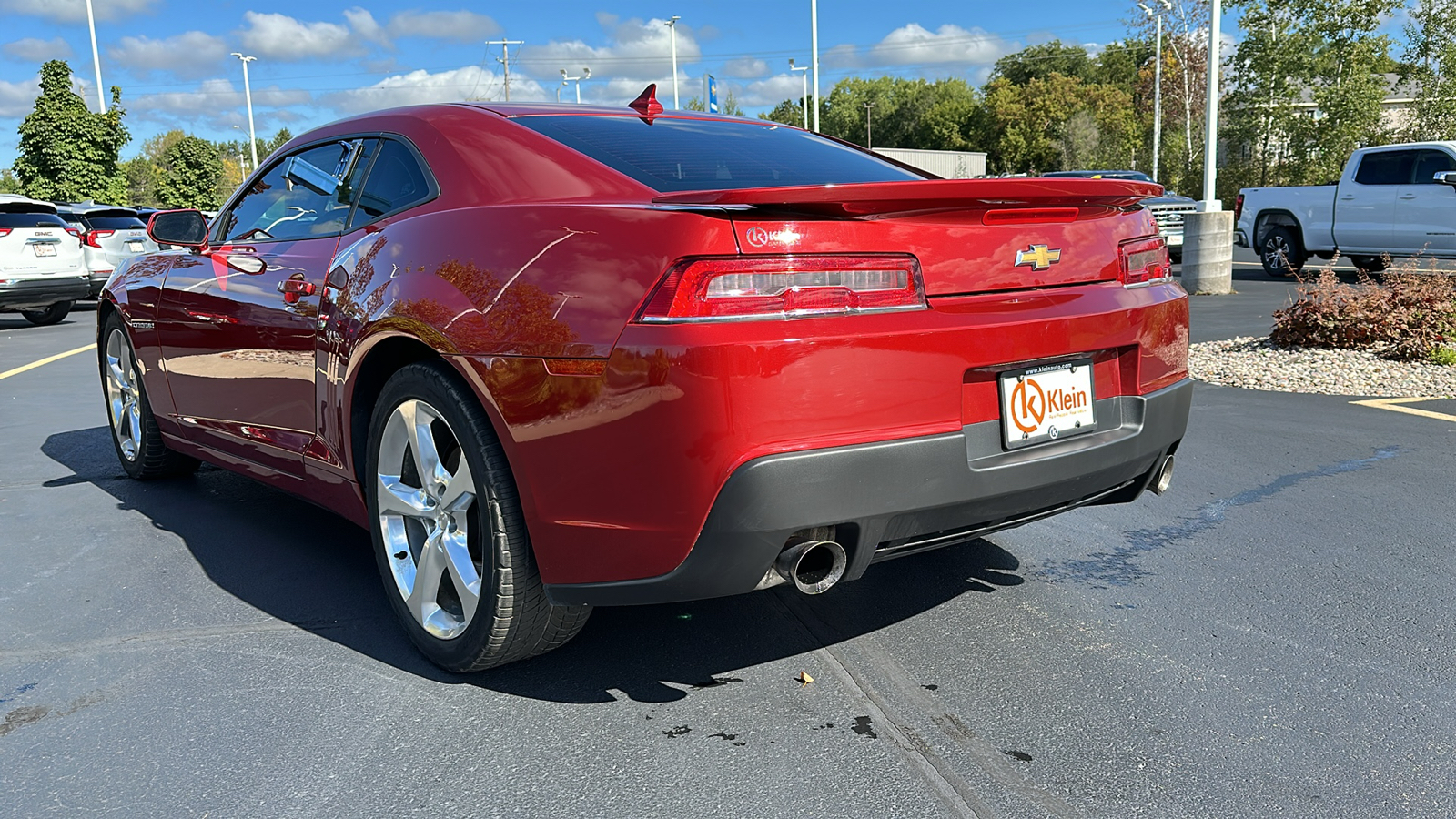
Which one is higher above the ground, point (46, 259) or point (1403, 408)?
point (46, 259)

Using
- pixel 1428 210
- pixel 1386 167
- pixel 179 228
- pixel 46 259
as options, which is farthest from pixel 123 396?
pixel 1386 167

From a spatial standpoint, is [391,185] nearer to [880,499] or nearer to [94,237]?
[880,499]

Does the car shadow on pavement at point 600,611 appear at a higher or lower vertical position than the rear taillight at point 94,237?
lower

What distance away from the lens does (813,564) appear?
2486 mm

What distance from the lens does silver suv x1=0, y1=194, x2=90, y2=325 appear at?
1398 cm

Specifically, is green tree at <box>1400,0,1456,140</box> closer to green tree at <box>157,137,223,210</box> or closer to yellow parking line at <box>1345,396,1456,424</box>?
yellow parking line at <box>1345,396,1456,424</box>

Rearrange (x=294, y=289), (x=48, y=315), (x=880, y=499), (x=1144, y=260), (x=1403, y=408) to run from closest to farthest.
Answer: (x=880, y=499) → (x=1144, y=260) → (x=294, y=289) → (x=1403, y=408) → (x=48, y=315)

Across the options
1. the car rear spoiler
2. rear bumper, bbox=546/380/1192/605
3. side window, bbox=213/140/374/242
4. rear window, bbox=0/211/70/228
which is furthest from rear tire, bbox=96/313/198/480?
rear window, bbox=0/211/70/228

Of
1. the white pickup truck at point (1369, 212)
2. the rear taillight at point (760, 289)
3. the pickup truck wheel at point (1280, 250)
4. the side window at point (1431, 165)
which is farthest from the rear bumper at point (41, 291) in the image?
the side window at point (1431, 165)

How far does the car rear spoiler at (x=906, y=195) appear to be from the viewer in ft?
7.63

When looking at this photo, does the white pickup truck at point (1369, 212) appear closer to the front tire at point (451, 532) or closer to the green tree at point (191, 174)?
the front tire at point (451, 532)

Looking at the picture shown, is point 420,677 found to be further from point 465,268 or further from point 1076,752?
point 1076,752

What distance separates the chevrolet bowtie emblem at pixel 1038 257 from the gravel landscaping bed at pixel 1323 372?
16.7 feet

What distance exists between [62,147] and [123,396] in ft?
85.0
